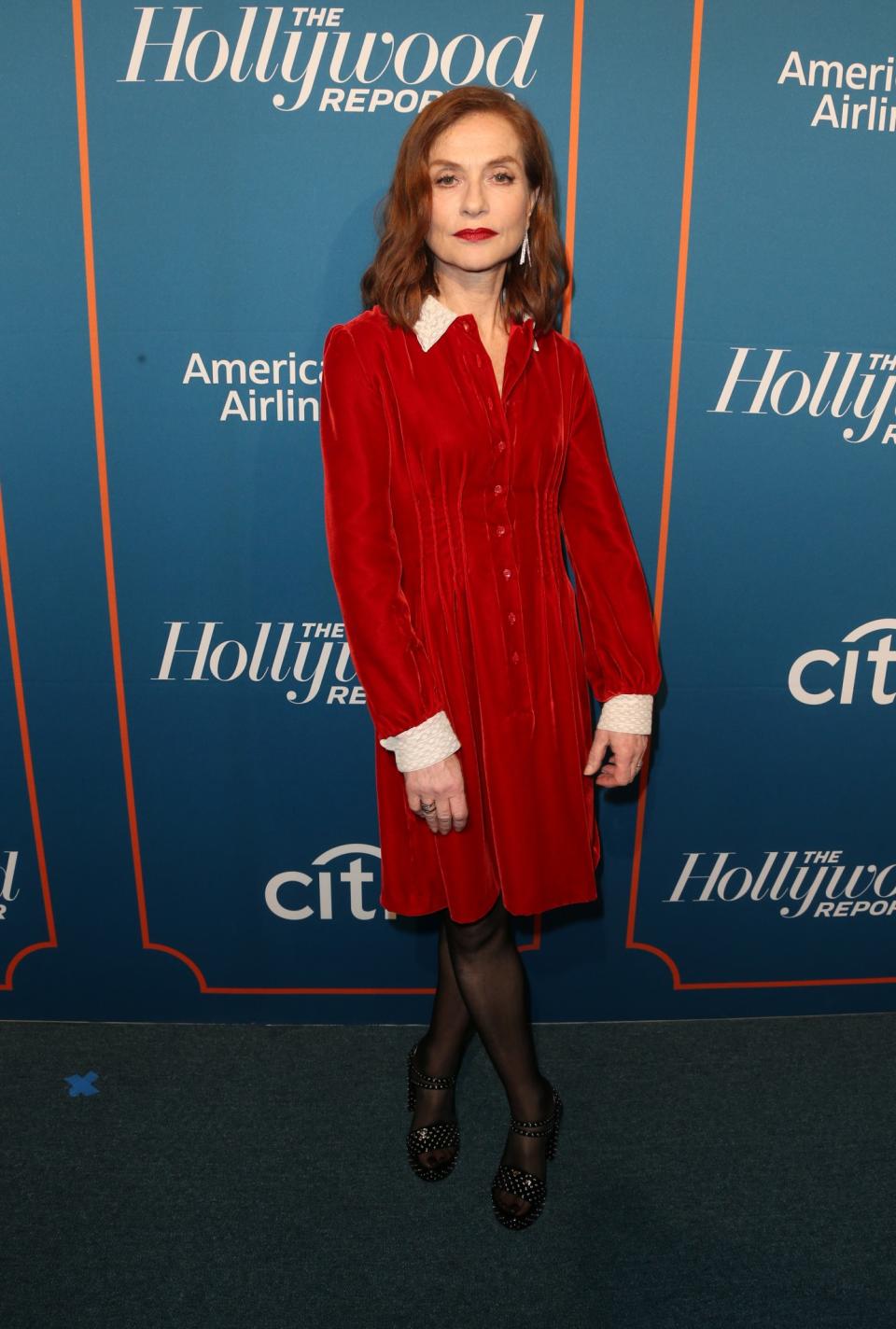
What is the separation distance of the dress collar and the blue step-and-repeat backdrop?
1.05ft

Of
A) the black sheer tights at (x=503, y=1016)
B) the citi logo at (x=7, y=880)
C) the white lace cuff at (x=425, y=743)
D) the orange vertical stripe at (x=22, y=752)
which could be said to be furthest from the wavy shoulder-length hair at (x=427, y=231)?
the citi logo at (x=7, y=880)


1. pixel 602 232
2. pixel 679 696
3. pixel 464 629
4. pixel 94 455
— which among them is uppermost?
pixel 602 232

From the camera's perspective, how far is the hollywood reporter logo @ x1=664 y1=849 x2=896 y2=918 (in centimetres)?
220

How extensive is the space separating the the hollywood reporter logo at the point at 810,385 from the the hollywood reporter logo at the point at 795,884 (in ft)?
2.97

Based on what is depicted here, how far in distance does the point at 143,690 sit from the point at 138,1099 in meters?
0.80

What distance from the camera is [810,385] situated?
1878 millimetres

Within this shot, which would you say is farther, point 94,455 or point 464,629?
point 94,455

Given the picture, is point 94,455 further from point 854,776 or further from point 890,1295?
point 890,1295


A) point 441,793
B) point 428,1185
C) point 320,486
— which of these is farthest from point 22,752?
point 428,1185

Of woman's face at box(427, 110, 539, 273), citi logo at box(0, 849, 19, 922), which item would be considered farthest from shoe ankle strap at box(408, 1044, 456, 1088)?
woman's face at box(427, 110, 539, 273)

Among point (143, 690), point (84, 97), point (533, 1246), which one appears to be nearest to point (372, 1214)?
point (533, 1246)

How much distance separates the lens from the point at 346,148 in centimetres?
172

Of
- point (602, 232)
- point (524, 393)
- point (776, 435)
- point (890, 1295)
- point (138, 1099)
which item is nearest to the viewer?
point (524, 393)

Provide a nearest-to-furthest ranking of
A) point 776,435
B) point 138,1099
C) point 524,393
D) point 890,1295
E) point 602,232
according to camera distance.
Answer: point 524,393 < point 890,1295 < point 602,232 < point 776,435 < point 138,1099
